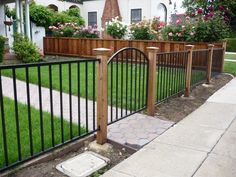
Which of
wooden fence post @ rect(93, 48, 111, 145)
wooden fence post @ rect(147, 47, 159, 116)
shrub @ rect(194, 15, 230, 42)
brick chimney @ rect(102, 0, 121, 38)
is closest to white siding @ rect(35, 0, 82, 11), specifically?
brick chimney @ rect(102, 0, 121, 38)

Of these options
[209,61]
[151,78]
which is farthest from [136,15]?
[151,78]

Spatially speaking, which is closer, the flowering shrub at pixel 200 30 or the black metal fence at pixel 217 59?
the black metal fence at pixel 217 59

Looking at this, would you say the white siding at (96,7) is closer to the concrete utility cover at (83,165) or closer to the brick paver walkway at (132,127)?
the brick paver walkway at (132,127)

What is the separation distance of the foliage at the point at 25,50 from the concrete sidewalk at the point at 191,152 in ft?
24.2

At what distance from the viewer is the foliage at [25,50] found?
10.4 m

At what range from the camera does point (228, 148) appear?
3.53 meters

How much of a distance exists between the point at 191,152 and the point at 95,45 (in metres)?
9.14

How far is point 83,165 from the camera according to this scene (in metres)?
2.99

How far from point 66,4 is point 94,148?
2309 centimetres

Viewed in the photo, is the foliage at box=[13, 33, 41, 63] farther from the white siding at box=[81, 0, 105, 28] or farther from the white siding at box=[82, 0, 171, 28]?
the white siding at box=[81, 0, 105, 28]

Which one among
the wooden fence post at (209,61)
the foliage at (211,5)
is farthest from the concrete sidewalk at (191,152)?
the foliage at (211,5)

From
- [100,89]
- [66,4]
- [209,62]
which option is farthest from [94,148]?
[66,4]

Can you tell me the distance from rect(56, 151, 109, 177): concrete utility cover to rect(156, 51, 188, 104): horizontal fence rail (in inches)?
86.2

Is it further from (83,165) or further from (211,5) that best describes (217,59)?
(211,5)
